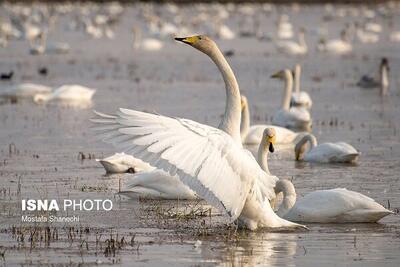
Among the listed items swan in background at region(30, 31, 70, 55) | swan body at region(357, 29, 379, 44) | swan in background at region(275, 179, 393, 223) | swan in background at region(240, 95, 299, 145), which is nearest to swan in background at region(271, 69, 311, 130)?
swan in background at region(240, 95, 299, 145)

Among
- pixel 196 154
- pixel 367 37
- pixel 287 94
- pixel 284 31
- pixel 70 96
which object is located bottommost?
pixel 196 154

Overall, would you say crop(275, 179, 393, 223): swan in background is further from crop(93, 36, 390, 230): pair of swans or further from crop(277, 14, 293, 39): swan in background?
crop(277, 14, 293, 39): swan in background

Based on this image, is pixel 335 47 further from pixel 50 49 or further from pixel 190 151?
pixel 190 151

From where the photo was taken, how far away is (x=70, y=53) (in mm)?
40188

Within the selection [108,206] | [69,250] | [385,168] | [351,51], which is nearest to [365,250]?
[69,250]

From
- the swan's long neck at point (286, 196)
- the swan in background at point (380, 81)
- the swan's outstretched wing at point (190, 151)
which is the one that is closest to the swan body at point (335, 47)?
the swan in background at point (380, 81)

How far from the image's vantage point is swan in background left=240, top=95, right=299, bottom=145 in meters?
16.0

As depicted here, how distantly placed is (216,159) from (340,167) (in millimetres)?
5388

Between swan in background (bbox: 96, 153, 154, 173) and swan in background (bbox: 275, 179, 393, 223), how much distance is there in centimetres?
329

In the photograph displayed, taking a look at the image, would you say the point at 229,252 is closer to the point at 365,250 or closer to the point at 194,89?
the point at 365,250

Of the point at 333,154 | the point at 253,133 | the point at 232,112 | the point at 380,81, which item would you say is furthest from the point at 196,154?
the point at 380,81

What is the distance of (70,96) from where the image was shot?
22672mm

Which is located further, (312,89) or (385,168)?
(312,89)

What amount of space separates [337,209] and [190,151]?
163cm
